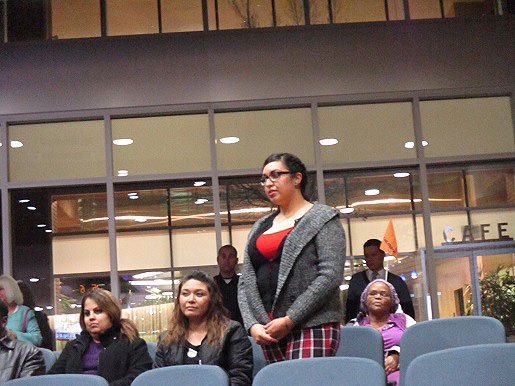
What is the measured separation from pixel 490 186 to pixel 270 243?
5.58m

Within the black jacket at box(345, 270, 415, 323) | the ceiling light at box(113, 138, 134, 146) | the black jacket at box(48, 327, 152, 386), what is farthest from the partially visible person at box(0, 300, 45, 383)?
the ceiling light at box(113, 138, 134, 146)

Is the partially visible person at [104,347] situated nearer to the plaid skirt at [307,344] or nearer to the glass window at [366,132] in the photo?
the plaid skirt at [307,344]

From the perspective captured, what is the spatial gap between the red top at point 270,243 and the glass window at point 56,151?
5106 mm

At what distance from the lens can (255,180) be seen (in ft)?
29.7

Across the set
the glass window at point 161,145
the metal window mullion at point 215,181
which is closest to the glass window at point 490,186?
the metal window mullion at point 215,181

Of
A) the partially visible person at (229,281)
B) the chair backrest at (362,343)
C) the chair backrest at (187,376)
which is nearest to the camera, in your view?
the chair backrest at (187,376)

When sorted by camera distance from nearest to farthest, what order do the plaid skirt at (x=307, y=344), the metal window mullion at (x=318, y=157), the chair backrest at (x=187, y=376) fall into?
the chair backrest at (x=187, y=376), the plaid skirt at (x=307, y=344), the metal window mullion at (x=318, y=157)

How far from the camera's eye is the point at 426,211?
8992mm

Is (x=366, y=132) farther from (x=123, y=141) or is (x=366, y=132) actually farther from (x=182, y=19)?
(x=123, y=141)

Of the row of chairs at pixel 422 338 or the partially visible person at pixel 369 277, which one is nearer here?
the row of chairs at pixel 422 338

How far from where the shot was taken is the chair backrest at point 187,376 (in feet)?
12.1

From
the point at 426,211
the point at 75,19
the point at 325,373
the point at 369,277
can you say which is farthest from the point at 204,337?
the point at 75,19

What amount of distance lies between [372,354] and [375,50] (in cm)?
501

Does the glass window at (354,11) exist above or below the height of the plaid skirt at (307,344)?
above
